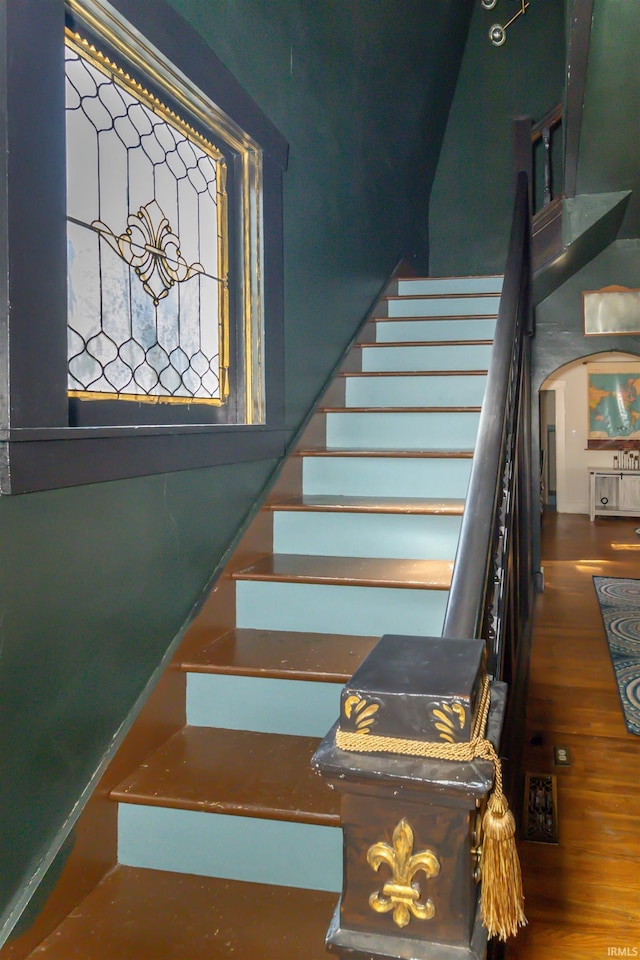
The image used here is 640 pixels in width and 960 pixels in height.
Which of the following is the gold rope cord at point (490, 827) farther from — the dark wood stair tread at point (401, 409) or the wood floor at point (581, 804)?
the dark wood stair tread at point (401, 409)

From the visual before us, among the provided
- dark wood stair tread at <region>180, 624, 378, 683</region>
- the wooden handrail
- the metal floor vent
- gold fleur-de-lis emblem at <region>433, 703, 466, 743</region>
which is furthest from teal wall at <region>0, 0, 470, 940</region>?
the wooden handrail

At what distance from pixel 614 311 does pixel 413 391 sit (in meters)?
3.24

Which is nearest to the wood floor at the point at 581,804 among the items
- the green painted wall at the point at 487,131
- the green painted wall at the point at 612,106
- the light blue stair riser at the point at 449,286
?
the light blue stair riser at the point at 449,286

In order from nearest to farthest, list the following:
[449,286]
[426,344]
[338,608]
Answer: [338,608], [426,344], [449,286]

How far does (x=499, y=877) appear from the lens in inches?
29.4

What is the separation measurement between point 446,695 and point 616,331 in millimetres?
5898

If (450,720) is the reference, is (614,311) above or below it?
above

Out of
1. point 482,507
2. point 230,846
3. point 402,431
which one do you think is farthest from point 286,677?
point 402,431

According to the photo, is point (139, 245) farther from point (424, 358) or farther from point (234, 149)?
point (424, 358)

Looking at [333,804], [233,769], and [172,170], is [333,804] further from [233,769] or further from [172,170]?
[172,170]

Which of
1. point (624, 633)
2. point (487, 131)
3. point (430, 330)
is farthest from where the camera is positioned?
point (487, 131)

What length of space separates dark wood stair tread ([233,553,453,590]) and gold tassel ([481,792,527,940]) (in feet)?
4.38

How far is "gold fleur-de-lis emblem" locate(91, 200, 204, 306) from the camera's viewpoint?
1908 mm

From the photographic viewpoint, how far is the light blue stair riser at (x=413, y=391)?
3.49m
